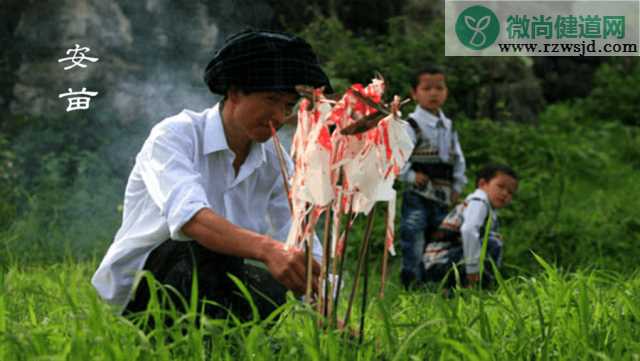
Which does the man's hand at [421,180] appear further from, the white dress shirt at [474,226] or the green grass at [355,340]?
the green grass at [355,340]

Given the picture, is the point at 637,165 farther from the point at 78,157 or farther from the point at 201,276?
the point at 201,276

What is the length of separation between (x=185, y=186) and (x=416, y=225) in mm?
3046

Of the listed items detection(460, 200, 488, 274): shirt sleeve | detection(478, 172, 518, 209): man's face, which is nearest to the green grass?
detection(460, 200, 488, 274): shirt sleeve

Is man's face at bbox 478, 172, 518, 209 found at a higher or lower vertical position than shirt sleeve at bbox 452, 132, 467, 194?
lower

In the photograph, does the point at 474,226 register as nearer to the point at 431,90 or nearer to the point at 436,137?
the point at 436,137

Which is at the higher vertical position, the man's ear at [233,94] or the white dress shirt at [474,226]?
the man's ear at [233,94]

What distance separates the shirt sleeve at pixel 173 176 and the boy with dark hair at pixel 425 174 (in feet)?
8.72

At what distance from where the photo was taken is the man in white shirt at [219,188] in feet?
7.79

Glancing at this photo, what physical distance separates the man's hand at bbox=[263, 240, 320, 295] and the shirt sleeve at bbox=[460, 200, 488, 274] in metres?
2.71

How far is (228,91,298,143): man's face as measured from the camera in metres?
2.60

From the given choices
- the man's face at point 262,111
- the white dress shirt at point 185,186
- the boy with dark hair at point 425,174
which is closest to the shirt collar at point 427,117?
the boy with dark hair at point 425,174

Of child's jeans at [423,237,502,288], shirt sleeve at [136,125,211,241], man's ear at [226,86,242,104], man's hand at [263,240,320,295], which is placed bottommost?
child's jeans at [423,237,502,288]

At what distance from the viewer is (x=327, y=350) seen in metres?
2.04

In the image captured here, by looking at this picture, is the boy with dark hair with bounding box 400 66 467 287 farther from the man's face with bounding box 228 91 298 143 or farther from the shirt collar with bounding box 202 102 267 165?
the man's face with bounding box 228 91 298 143
